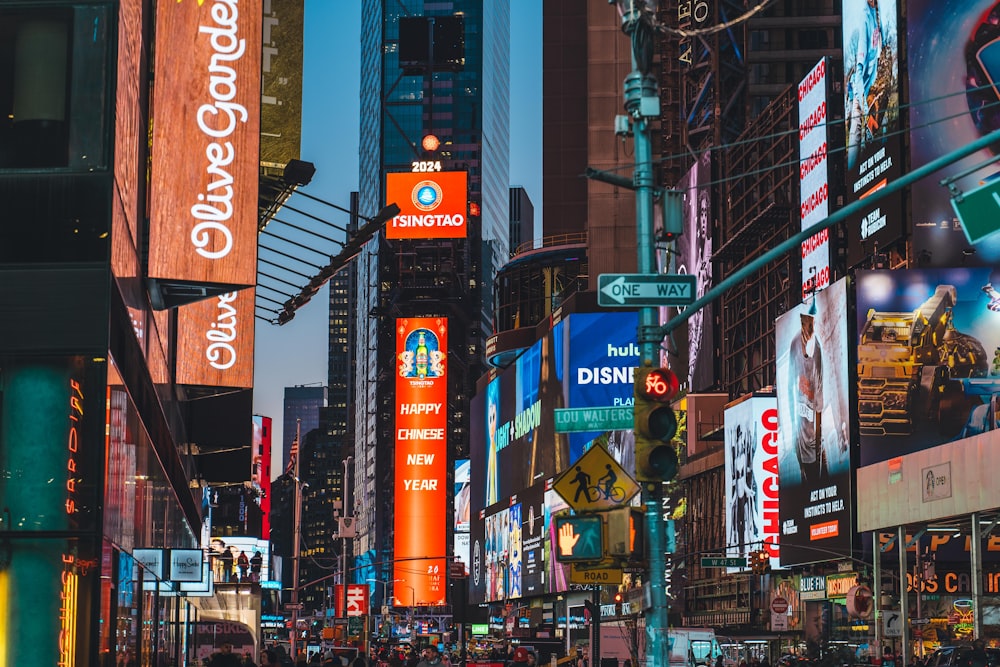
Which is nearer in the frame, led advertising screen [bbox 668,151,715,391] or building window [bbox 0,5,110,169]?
building window [bbox 0,5,110,169]

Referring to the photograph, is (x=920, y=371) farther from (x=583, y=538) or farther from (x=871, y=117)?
(x=583, y=538)

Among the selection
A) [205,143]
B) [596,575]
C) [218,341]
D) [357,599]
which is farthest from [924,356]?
[596,575]

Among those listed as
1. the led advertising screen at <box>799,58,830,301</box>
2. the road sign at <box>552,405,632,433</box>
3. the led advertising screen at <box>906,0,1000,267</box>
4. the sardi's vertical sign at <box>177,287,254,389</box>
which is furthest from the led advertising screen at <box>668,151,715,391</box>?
the road sign at <box>552,405,632,433</box>

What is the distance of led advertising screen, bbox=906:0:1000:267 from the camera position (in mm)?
67000

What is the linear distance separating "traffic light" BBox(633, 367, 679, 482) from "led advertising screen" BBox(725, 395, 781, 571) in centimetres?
6335

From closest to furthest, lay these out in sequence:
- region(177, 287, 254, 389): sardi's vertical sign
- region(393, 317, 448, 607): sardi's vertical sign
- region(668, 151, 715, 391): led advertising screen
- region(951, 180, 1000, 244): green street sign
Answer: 1. region(951, 180, 1000, 244): green street sign
2. region(177, 287, 254, 389): sardi's vertical sign
3. region(668, 151, 715, 391): led advertising screen
4. region(393, 317, 448, 607): sardi's vertical sign

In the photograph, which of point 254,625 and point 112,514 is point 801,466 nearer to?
point 254,625

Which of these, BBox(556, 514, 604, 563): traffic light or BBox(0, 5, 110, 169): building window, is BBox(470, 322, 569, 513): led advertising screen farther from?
BBox(556, 514, 604, 563): traffic light

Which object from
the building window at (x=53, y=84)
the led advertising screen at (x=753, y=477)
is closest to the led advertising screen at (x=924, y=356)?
the led advertising screen at (x=753, y=477)

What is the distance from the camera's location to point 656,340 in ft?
59.7

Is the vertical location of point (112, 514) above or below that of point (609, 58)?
below

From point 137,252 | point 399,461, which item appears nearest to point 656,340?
point 137,252

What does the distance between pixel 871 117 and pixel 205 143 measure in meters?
50.8

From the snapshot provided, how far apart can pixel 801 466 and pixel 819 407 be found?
378 centimetres
